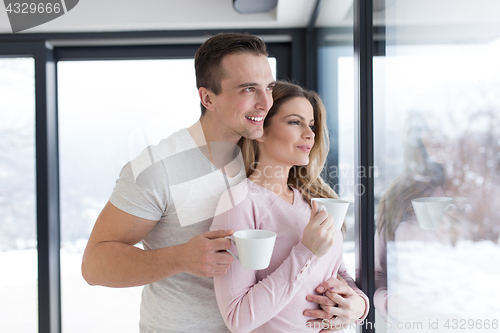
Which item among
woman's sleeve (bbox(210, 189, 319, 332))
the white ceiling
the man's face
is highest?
the white ceiling

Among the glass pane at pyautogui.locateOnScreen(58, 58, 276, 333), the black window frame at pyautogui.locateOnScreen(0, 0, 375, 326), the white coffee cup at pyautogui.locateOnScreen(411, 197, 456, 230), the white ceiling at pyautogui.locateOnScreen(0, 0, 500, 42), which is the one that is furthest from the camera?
the glass pane at pyautogui.locateOnScreen(58, 58, 276, 333)

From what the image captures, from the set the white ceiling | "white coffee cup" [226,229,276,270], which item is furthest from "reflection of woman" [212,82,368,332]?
the white ceiling

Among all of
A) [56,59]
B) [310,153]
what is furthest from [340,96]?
[56,59]

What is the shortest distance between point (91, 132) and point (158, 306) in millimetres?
1367

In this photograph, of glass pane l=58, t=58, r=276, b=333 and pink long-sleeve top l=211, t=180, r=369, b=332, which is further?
glass pane l=58, t=58, r=276, b=333

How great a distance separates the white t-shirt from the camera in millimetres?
958

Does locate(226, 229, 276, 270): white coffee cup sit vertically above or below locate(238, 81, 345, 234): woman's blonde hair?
below

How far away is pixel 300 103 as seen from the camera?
1.04 m

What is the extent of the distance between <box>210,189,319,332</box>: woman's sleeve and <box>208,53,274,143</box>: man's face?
33 cm

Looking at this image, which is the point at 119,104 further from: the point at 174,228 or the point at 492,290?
the point at 492,290

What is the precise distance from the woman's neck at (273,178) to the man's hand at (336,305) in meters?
0.29

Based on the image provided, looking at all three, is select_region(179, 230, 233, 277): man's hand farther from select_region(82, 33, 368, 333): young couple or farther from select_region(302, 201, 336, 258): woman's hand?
select_region(302, 201, 336, 258): woman's hand

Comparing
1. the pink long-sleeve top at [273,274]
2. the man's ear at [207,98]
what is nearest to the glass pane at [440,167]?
the pink long-sleeve top at [273,274]

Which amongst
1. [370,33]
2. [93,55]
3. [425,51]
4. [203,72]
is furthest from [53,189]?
[425,51]
